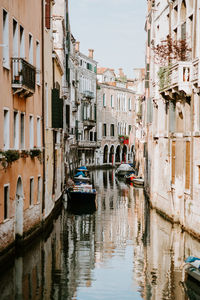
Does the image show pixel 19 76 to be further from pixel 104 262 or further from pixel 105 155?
pixel 105 155

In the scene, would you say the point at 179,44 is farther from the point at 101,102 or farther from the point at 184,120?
the point at 101,102

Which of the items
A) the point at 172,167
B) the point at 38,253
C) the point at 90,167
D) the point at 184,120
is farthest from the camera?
the point at 90,167

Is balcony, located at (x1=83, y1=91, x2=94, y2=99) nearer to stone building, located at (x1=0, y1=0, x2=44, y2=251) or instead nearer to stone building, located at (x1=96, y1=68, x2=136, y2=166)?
stone building, located at (x1=96, y1=68, x2=136, y2=166)

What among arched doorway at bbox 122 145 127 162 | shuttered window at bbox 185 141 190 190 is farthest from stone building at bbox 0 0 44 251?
arched doorway at bbox 122 145 127 162

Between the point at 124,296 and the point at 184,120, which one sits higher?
the point at 184,120

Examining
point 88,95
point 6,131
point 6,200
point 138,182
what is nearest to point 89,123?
point 88,95

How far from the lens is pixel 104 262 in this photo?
52.9ft

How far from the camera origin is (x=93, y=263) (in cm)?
1594

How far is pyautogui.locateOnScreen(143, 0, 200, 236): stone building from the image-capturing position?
739 inches

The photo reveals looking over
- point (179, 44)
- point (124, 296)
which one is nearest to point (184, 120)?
point (179, 44)

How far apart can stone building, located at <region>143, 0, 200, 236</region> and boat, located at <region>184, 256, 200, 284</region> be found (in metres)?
4.38

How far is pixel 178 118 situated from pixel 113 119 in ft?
183

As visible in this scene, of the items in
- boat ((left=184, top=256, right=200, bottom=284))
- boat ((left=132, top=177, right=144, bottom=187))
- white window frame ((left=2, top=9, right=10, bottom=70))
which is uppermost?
white window frame ((left=2, top=9, right=10, bottom=70))

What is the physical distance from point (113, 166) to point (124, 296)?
62748mm
